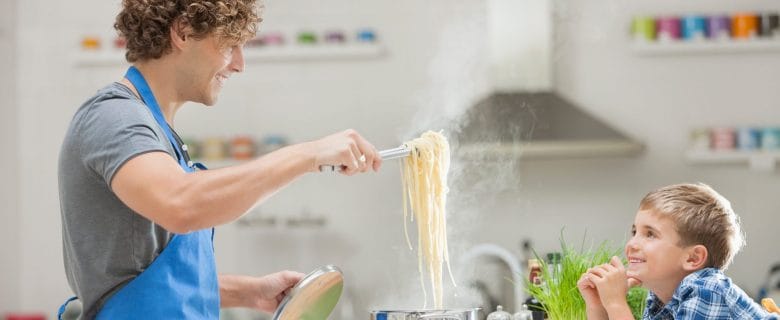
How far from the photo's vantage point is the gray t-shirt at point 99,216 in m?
1.56

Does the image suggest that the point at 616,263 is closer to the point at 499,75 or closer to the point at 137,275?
the point at 137,275

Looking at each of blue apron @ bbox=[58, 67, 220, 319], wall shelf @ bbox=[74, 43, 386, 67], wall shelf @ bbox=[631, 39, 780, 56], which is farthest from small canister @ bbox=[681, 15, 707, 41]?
blue apron @ bbox=[58, 67, 220, 319]

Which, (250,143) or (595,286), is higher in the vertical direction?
(595,286)

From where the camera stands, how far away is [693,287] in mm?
1701

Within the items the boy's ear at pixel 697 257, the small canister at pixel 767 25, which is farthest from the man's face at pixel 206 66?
the small canister at pixel 767 25

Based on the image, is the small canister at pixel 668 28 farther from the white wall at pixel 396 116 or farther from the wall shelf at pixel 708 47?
the white wall at pixel 396 116

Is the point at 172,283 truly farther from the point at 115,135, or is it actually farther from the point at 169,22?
the point at 169,22

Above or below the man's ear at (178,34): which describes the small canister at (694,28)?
below

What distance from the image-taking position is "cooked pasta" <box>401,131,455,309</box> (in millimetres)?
2043

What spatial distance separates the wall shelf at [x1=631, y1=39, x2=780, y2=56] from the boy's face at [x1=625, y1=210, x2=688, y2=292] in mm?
3377

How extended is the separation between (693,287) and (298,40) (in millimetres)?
3822

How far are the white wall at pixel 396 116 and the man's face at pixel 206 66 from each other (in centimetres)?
320

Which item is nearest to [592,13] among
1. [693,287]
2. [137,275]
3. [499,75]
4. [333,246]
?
[499,75]

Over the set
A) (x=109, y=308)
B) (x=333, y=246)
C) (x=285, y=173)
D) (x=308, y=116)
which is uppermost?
(x=285, y=173)
